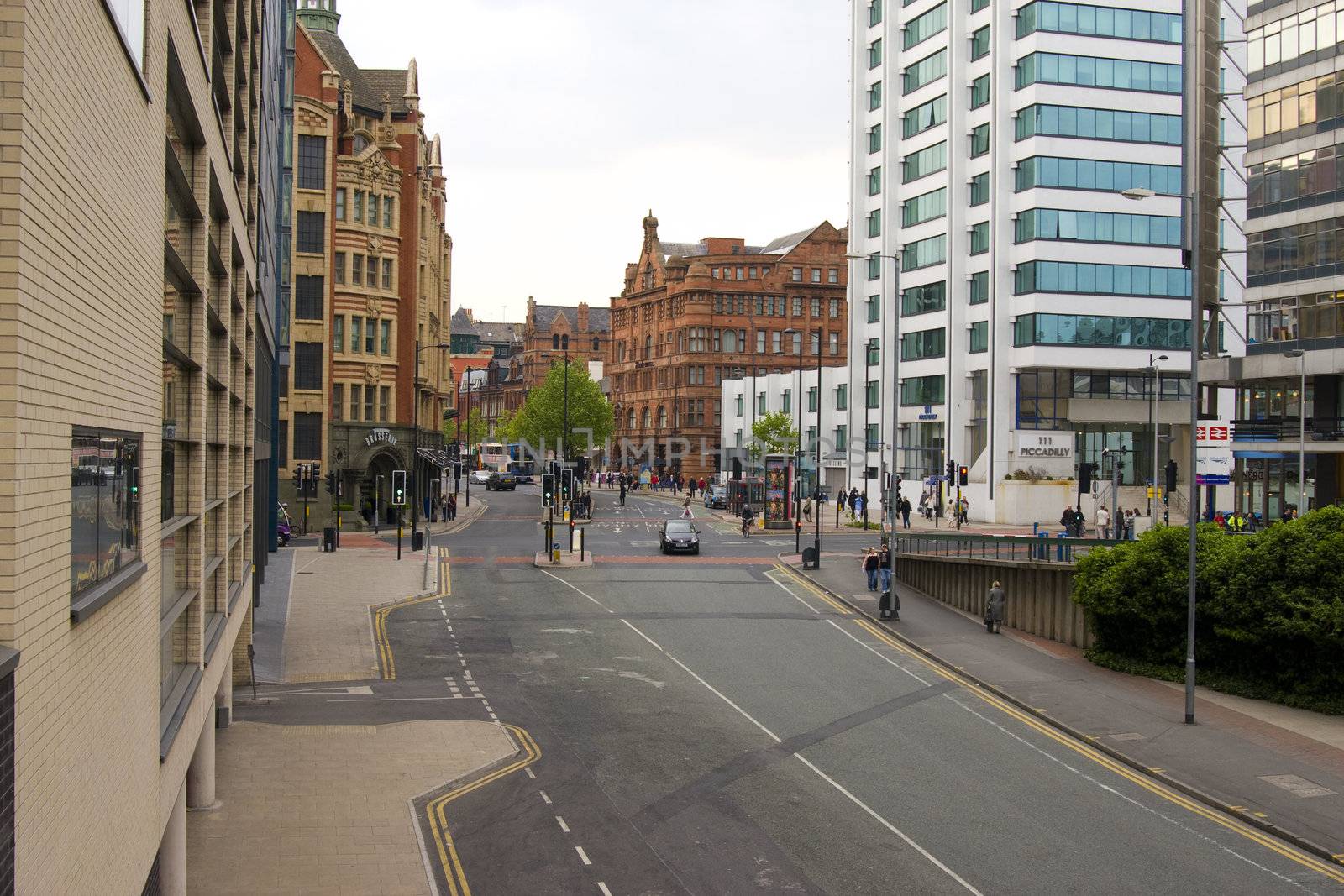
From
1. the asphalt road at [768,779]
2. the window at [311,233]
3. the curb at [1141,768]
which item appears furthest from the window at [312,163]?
the curb at [1141,768]

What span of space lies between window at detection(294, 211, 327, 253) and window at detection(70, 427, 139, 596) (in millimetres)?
54792

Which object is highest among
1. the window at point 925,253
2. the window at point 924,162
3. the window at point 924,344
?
the window at point 924,162

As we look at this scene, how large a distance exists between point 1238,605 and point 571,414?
290ft

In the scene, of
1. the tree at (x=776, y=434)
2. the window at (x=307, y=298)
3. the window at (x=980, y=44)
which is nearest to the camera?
the window at (x=307, y=298)

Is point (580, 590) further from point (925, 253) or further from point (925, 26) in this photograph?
point (925, 26)

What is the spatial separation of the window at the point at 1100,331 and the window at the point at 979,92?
41.4 ft

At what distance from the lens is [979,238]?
70250 millimetres

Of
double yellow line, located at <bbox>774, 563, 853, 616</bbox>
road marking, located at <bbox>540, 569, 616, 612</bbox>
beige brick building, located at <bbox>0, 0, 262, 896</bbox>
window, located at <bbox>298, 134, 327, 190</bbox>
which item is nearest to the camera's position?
beige brick building, located at <bbox>0, 0, 262, 896</bbox>

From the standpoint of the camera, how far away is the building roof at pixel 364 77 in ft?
216

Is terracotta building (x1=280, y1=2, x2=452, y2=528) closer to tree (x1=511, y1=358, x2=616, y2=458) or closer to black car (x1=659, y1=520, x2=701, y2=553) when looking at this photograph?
black car (x1=659, y1=520, x2=701, y2=553)

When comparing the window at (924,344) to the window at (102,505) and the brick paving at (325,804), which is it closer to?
the brick paving at (325,804)

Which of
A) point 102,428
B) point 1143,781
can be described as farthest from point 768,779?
point 102,428

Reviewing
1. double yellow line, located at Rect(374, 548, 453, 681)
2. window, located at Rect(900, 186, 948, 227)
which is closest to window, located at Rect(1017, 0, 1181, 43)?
window, located at Rect(900, 186, 948, 227)

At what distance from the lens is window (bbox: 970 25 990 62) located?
69250 mm
